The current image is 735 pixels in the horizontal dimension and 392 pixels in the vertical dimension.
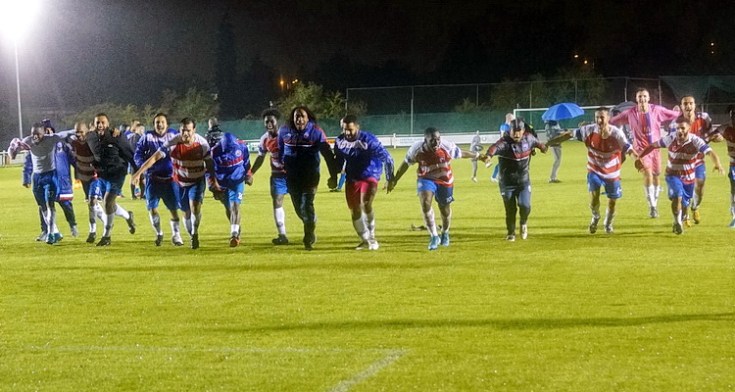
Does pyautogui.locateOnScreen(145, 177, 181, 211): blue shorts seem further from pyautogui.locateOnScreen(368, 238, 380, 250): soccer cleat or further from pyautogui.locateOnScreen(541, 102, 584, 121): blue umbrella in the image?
pyautogui.locateOnScreen(541, 102, 584, 121): blue umbrella

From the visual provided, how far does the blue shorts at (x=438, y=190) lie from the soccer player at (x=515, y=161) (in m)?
0.97

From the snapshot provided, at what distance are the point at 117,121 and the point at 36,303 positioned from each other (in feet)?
209

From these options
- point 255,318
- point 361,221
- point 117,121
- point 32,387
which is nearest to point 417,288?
point 255,318

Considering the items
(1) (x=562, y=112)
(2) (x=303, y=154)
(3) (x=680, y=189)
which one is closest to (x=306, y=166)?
(2) (x=303, y=154)

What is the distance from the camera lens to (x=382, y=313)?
9758mm

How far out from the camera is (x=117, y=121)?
2859 inches

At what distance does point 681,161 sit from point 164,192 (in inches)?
318

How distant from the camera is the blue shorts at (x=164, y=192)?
15789 millimetres

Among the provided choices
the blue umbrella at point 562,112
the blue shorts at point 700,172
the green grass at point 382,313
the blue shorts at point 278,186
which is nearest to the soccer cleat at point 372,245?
the green grass at point 382,313

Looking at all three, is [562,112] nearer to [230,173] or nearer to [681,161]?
[681,161]

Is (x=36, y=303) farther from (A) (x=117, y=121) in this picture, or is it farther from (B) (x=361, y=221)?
(A) (x=117, y=121)

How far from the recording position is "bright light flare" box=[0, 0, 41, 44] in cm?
4447

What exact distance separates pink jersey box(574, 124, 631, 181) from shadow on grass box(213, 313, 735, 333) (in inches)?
264

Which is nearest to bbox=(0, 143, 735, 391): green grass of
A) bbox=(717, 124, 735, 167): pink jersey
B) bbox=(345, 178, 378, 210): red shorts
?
bbox=(345, 178, 378, 210): red shorts
